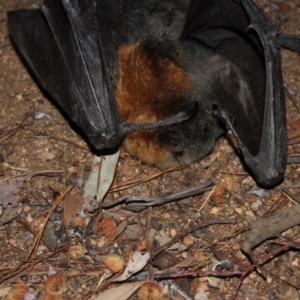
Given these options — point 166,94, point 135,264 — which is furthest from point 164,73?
point 135,264

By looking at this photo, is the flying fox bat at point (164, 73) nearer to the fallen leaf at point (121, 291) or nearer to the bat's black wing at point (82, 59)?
the bat's black wing at point (82, 59)

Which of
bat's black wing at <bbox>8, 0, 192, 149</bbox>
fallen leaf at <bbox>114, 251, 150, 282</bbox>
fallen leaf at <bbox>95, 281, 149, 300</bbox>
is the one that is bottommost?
fallen leaf at <bbox>95, 281, 149, 300</bbox>

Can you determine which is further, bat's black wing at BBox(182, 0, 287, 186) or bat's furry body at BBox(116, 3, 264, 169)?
bat's furry body at BBox(116, 3, 264, 169)

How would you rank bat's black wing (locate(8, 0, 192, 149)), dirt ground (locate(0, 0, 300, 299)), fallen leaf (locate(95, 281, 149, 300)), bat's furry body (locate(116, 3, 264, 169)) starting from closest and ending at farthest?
fallen leaf (locate(95, 281, 149, 300))
dirt ground (locate(0, 0, 300, 299))
bat's black wing (locate(8, 0, 192, 149))
bat's furry body (locate(116, 3, 264, 169))

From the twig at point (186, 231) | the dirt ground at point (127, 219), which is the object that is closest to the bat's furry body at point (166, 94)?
the dirt ground at point (127, 219)

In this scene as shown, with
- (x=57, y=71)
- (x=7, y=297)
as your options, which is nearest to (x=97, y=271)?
(x=7, y=297)

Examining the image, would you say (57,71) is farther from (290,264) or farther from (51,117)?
(290,264)

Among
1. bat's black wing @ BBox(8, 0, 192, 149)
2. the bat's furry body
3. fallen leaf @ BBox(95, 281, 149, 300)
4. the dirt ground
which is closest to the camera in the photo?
fallen leaf @ BBox(95, 281, 149, 300)

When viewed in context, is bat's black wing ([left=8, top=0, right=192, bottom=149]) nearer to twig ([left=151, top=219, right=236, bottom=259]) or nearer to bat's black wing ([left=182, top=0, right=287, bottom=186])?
bat's black wing ([left=182, top=0, right=287, bottom=186])

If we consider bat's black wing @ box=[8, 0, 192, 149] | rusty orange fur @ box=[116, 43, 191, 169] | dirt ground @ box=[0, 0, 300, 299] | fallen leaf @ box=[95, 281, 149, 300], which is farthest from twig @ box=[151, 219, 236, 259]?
bat's black wing @ box=[8, 0, 192, 149]
